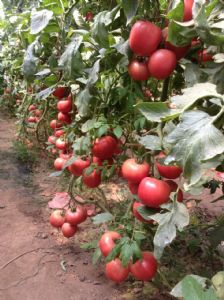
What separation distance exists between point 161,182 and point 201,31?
1.28ft

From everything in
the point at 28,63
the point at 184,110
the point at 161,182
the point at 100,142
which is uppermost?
the point at 184,110

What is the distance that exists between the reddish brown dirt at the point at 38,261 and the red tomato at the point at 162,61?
1121mm

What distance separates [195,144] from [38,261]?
1.43 metres

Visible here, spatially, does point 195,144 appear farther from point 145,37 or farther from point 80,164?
point 80,164

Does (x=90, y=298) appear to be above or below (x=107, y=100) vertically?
below

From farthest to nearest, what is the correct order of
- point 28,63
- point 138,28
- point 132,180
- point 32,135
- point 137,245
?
point 32,135 < point 28,63 < point 137,245 < point 132,180 < point 138,28

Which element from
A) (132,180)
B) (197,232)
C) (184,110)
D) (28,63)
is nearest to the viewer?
(184,110)

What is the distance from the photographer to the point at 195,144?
2.21 ft

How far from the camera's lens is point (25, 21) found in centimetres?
155

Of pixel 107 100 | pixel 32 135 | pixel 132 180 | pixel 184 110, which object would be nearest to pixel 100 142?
pixel 107 100

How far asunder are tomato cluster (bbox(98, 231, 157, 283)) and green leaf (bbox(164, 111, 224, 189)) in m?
0.61

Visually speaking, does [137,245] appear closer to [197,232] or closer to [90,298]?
[90,298]

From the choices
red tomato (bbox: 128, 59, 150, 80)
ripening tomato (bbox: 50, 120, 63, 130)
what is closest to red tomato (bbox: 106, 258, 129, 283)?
red tomato (bbox: 128, 59, 150, 80)

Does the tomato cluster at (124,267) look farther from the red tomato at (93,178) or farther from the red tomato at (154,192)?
the red tomato at (154,192)
